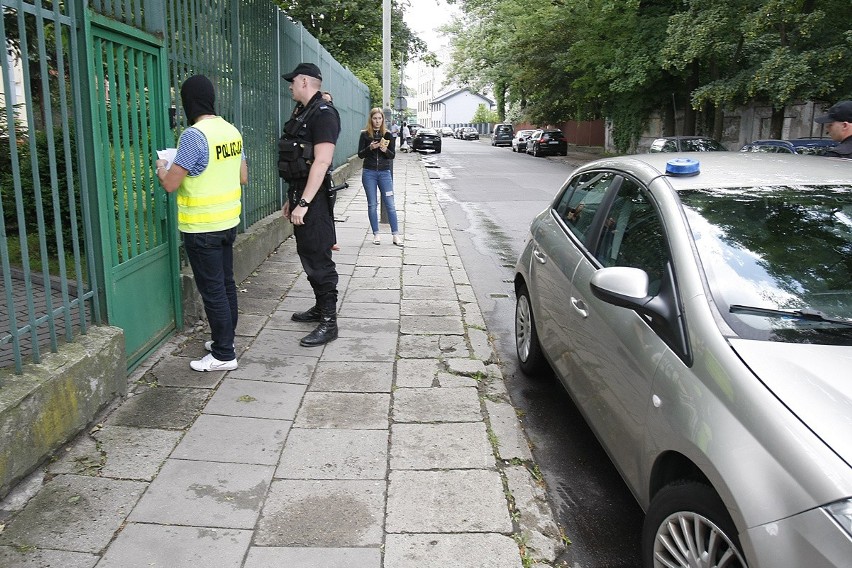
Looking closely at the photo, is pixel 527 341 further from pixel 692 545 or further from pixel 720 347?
pixel 692 545

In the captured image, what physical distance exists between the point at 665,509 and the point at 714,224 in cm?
130

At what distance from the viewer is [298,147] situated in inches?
210

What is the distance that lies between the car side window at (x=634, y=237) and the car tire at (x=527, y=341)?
3.92 ft

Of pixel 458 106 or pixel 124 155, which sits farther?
pixel 458 106

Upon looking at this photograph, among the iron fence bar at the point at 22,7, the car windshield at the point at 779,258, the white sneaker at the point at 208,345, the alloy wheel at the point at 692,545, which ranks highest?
the iron fence bar at the point at 22,7

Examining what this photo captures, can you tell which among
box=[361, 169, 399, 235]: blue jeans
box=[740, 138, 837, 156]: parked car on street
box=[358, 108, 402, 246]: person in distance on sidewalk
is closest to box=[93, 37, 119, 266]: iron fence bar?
box=[358, 108, 402, 246]: person in distance on sidewalk

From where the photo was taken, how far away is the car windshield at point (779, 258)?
2.64 m

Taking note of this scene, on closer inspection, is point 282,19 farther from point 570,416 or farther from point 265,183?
point 570,416

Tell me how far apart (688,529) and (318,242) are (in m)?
3.67

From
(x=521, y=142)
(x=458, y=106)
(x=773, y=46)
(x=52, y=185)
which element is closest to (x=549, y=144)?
(x=521, y=142)

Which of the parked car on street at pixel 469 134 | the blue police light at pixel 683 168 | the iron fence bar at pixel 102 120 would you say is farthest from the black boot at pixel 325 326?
the parked car on street at pixel 469 134

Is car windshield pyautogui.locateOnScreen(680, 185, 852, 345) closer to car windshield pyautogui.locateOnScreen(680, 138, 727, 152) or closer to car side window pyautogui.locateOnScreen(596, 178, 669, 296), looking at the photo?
car side window pyautogui.locateOnScreen(596, 178, 669, 296)

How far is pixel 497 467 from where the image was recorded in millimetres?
3805

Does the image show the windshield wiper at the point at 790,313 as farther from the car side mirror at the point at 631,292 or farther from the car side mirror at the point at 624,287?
the car side mirror at the point at 624,287
